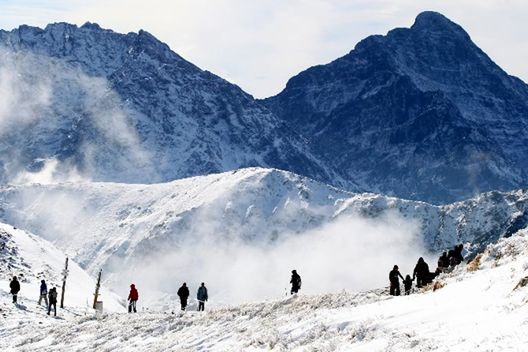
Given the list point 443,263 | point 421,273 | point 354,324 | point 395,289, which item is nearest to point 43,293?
point 443,263

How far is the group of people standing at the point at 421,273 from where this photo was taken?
33.6 m

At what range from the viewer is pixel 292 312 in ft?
104

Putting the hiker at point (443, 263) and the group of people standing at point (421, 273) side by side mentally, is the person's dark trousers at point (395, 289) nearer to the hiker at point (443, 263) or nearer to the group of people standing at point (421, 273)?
the group of people standing at point (421, 273)

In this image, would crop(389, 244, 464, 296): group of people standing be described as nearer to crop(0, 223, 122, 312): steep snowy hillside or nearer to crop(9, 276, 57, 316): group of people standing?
crop(9, 276, 57, 316): group of people standing

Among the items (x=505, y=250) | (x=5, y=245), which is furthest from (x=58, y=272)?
(x=505, y=250)

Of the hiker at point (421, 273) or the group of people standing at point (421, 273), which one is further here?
the hiker at point (421, 273)

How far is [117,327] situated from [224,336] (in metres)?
8.72

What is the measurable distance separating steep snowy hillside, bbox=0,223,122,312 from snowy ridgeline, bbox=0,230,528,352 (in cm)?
1696

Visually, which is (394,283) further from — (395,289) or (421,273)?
(421,273)

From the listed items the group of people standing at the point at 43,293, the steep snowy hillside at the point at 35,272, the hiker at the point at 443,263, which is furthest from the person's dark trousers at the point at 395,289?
the steep snowy hillside at the point at 35,272

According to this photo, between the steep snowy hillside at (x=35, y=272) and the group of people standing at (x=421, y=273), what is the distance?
26.5m

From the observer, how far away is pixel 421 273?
1387 inches

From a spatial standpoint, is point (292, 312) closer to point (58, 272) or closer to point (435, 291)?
point (435, 291)

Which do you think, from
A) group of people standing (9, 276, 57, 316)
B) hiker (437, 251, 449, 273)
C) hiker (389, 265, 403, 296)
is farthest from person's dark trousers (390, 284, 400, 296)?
group of people standing (9, 276, 57, 316)
